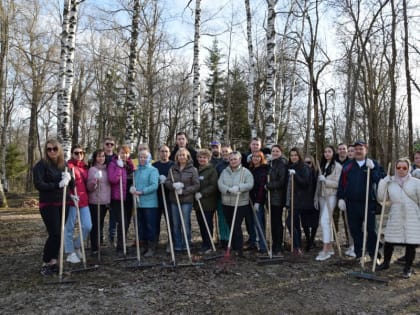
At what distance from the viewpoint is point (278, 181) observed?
6.58m

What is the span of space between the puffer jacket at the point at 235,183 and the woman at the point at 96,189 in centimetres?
207

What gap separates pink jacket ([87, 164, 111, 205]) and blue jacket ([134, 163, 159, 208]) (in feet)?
1.74

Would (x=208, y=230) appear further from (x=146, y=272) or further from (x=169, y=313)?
(x=169, y=313)

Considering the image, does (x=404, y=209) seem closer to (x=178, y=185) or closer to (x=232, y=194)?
(x=232, y=194)

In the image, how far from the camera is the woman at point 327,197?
6.54 meters

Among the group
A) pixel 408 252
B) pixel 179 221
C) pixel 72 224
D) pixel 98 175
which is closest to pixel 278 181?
pixel 179 221

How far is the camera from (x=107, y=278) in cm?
554

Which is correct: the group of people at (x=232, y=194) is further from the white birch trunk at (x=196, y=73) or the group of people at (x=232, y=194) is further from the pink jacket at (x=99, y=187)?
the white birch trunk at (x=196, y=73)

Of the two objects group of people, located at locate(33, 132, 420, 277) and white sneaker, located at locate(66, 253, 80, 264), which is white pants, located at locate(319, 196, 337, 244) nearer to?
group of people, located at locate(33, 132, 420, 277)

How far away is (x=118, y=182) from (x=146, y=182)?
0.50m

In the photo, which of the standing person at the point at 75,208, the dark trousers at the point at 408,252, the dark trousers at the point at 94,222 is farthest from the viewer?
the dark trousers at the point at 94,222

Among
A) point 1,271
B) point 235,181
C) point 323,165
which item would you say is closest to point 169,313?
point 235,181

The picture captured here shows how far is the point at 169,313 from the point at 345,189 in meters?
3.64

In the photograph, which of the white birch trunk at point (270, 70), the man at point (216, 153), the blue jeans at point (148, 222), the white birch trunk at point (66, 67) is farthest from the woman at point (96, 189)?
the white birch trunk at point (270, 70)
